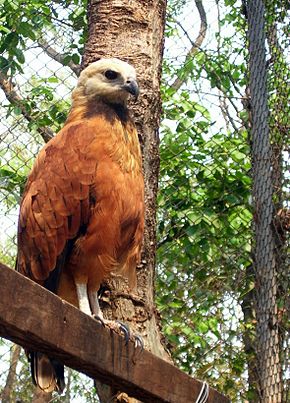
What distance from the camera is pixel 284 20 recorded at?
2818 mm

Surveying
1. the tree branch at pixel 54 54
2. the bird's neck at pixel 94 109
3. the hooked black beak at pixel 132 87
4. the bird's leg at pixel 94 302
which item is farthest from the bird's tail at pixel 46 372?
the tree branch at pixel 54 54

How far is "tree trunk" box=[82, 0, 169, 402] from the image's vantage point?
244cm

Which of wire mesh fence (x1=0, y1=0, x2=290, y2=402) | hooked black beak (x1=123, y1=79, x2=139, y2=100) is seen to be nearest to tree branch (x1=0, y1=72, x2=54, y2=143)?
wire mesh fence (x1=0, y1=0, x2=290, y2=402)

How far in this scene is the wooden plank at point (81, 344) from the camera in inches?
46.4

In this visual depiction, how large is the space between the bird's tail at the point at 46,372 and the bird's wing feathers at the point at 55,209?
1.08 feet

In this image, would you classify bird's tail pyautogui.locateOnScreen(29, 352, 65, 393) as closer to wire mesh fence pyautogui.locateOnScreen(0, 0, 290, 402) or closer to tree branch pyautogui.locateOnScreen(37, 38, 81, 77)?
wire mesh fence pyautogui.locateOnScreen(0, 0, 290, 402)

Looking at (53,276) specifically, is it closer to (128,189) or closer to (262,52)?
(128,189)

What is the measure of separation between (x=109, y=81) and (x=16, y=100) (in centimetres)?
167

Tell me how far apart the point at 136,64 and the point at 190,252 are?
1.19 m

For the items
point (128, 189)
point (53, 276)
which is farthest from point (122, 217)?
point (53, 276)

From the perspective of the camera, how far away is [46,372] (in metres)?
1.88

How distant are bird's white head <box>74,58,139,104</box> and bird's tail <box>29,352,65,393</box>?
37.6 inches

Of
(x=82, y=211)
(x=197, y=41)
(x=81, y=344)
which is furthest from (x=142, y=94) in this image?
(x=197, y=41)

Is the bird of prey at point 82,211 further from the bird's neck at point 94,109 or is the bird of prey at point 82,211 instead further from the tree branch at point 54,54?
the tree branch at point 54,54
